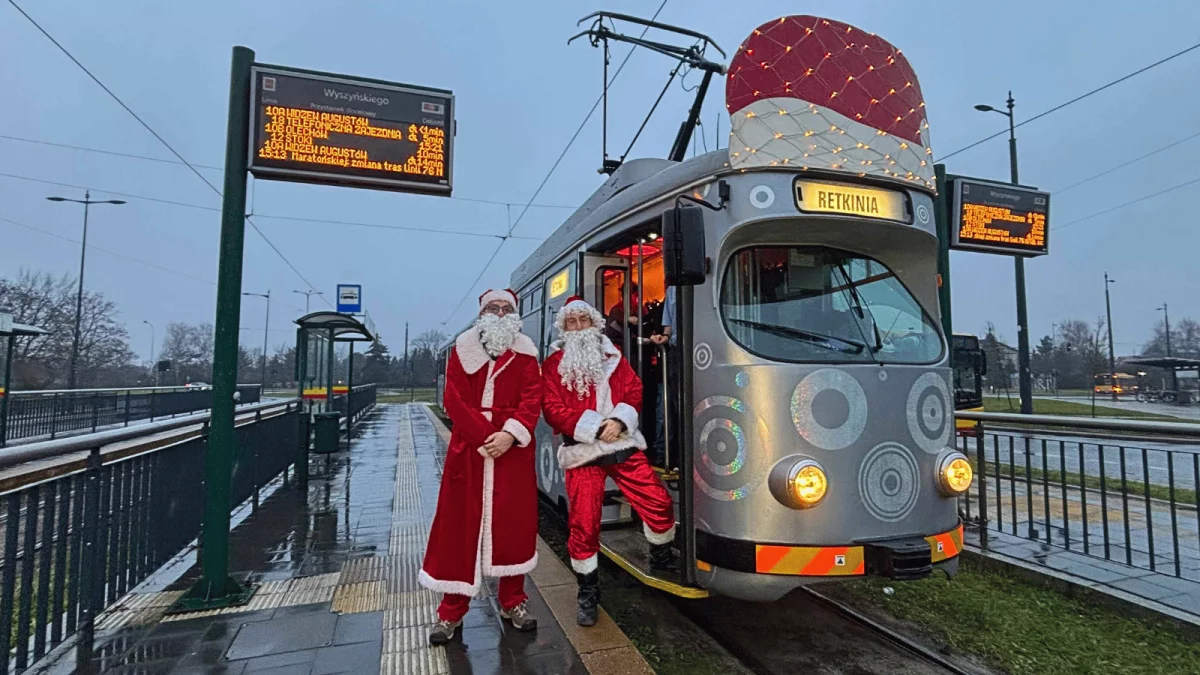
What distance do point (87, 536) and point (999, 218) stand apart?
834 cm

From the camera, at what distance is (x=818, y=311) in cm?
387

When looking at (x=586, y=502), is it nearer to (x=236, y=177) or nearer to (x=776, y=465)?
(x=776, y=465)

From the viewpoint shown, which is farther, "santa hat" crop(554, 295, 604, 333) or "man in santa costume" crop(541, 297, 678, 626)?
"santa hat" crop(554, 295, 604, 333)

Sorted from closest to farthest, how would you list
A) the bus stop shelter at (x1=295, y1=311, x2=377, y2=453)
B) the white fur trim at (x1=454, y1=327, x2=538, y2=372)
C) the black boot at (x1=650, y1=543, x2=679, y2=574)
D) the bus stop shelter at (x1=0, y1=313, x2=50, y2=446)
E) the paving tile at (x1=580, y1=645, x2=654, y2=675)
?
the paving tile at (x1=580, y1=645, x2=654, y2=675)
the white fur trim at (x1=454, y1=327, x2=538, y2=372)
the black boot at (x1=650, y1=543, x2=679, y2=574)
the bus stop shelter at (x1=295, y1=311, x2=377, y2=453)
the bus stop shelter at (x1=0, y1=313, x2=50, y2=446)

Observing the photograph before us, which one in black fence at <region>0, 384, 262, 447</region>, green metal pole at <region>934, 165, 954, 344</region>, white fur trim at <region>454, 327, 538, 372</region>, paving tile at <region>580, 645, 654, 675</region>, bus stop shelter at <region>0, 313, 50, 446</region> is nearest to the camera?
paving tile at <region>580, 645, 654, 675</region>

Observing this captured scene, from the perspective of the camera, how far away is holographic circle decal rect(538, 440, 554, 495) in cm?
636

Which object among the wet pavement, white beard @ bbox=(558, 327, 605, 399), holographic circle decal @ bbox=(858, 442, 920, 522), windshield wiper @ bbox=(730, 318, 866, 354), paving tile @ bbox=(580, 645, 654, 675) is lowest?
the wet pavement

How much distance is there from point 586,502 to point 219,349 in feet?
9.07

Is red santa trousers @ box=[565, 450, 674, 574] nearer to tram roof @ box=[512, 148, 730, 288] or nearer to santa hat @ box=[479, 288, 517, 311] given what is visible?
santa hat @ box=[479, 288, 517, 311]

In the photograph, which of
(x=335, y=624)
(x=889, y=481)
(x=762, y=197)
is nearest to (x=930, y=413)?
(x=889, y=481)

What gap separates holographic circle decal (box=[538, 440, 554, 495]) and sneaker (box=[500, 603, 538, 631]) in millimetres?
2373

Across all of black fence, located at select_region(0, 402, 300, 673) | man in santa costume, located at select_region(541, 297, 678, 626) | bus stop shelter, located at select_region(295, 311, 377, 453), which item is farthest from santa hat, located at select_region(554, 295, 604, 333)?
bus stop shelter, located at select_region(295, 311, 377, 453)

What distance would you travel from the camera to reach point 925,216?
161 inches

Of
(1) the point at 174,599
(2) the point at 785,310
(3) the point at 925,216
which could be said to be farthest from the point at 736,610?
(1) the point at 174,599
